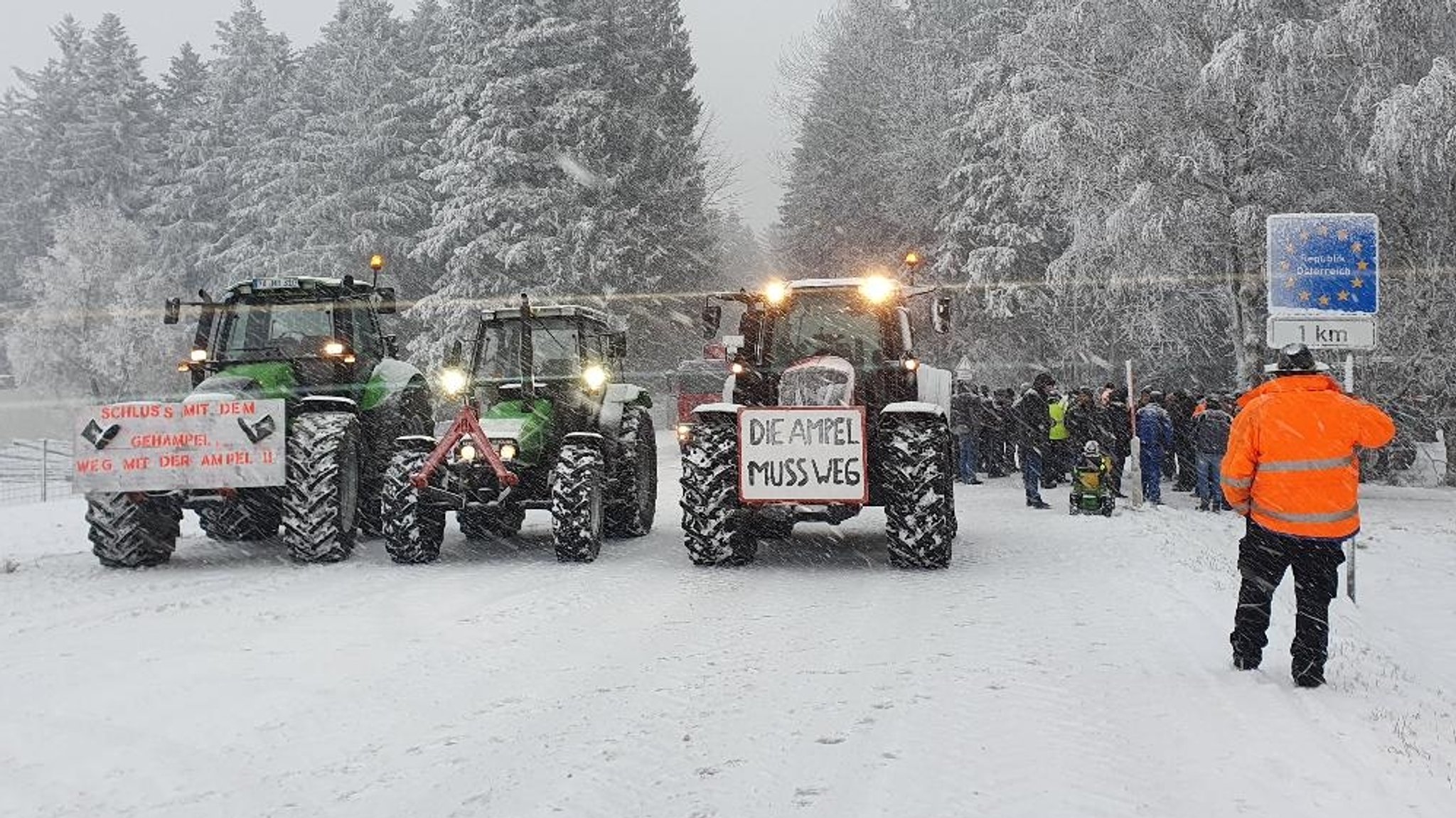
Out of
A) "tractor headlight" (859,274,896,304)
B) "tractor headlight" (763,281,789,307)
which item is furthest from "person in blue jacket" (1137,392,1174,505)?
"tractor headlight" (763,281,789,307)

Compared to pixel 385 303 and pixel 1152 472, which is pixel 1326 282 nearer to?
pixel 1152 472

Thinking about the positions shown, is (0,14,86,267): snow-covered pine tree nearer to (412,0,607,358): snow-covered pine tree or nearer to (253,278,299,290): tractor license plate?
(412,0,607,358): snow-covered pine tree

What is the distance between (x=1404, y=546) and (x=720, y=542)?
8.27m

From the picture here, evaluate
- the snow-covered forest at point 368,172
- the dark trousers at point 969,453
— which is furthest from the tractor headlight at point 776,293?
the snow-covered forest at point 368,172

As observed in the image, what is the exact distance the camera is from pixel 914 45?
1533 inches

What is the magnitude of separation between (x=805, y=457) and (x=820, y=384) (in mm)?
995

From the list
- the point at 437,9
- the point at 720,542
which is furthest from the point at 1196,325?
the point at 437,9

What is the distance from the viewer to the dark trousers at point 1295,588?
19.3 ft

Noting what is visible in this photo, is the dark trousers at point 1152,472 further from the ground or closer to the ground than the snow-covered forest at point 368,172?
closer to the ground

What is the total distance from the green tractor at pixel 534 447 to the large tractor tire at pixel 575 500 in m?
0.01

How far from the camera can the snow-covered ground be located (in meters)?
4.39

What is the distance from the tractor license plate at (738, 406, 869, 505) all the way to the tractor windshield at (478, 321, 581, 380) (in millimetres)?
2818

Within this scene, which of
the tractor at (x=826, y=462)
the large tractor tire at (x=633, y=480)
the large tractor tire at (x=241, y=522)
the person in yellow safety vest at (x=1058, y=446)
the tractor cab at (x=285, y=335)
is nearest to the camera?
the tractor at (x=826, y=462)

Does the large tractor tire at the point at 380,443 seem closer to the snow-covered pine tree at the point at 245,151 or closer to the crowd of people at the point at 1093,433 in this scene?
the crowd of people at the point at 1093,433
